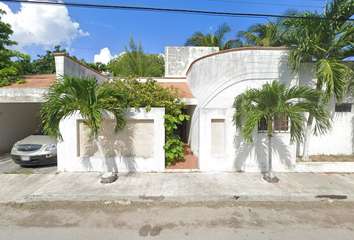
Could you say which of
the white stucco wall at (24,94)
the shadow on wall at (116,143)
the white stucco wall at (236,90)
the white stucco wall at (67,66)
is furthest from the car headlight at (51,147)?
the white stucco wall at (236,90)

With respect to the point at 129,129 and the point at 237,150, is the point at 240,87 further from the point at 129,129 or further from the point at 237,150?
the point at 129,129

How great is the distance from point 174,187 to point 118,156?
2.31m

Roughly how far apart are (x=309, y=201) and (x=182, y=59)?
10.1m

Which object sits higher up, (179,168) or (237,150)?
→ (237,150)

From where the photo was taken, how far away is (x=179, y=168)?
549cm

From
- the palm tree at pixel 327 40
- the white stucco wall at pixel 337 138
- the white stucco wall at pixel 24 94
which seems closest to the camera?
the palm tree at pixel 327 40

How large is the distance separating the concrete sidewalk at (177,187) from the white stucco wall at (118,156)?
0.26 metres

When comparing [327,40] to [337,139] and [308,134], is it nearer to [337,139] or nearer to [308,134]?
[308,134]

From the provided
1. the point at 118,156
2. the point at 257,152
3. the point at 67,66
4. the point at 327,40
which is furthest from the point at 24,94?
the point at 327,40

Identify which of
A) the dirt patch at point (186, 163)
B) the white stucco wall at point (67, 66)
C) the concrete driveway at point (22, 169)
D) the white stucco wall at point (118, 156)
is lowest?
the concrete driveway at point (22, 169)

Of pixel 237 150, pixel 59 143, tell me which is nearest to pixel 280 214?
pixel 237 150

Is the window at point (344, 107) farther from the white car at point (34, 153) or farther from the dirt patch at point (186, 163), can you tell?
the white car at point (34, 153)

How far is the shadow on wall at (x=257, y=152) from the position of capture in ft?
17.5

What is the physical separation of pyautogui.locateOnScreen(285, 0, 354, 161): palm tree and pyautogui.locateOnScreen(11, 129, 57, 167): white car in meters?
9.11
